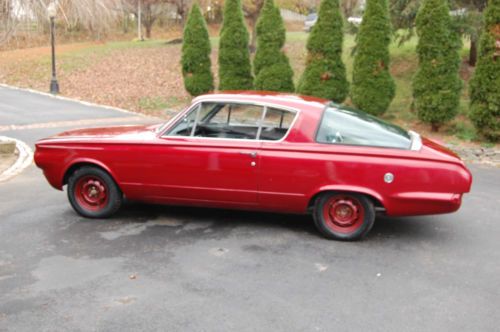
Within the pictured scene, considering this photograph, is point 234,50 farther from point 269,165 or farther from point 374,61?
point 269,165

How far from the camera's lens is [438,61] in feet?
38.4

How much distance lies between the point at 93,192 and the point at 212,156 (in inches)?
64.9

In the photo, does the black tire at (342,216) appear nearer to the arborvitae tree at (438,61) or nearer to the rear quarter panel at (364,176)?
the rear quarter panel at (364,176)

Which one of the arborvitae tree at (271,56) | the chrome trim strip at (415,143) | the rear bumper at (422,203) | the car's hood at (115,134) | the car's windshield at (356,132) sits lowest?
the rear bumper at (422,203)

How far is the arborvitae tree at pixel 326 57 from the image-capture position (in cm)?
1345

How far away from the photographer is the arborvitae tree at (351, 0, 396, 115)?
1287 cm

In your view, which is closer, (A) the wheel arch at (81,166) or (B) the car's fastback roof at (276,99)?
(B) the car's fastback roof at (276,99)

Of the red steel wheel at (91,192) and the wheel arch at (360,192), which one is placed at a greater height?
the wheel arch at (360,192)

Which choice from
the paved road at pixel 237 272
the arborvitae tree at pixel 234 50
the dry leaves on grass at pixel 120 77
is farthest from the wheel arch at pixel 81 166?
the dry leaves on grass at pixel 120 77

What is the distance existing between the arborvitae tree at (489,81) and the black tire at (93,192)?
8084 millimetres

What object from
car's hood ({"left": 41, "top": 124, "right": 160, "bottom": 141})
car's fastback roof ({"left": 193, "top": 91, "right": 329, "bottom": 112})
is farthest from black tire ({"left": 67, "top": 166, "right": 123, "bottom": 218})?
car's fastback roof ({"left": 193, "top": 91, "right": 329, "bottom": 112})

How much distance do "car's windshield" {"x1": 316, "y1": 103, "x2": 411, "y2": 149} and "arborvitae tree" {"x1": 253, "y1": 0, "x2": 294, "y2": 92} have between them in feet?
29.7

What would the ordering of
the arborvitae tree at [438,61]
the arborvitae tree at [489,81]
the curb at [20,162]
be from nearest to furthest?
1. the curb at [20,162]
2. the arborvitae tree at [489,81]
3. the arborvitae tree at [438,61]

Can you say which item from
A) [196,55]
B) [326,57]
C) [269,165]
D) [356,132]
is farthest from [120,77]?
[356,132]
